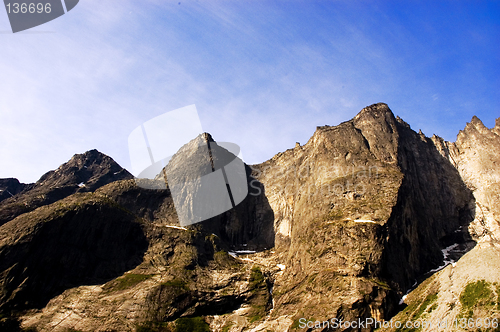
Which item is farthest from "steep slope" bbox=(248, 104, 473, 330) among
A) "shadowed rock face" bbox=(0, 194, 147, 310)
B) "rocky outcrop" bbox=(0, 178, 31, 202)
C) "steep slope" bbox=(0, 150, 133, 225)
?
"rocky outcrop" bbox=(0, 178, 31, 202)

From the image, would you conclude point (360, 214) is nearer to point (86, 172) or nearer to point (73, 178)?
point (73, 178)

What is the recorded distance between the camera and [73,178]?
15275 centimetres

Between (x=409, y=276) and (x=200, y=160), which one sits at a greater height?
(x=200, y=160)

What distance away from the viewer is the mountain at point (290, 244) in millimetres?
67125

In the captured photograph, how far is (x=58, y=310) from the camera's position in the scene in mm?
70938

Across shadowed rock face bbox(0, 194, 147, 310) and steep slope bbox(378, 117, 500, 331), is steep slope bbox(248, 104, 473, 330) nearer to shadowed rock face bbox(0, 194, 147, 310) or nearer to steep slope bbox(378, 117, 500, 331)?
steep slope bbox(378, 117, 500, 331)

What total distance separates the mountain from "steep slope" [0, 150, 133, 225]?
1.98 m

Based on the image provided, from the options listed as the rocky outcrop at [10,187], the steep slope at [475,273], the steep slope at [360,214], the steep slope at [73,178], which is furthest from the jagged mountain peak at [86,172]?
the steep slope at [475,273]

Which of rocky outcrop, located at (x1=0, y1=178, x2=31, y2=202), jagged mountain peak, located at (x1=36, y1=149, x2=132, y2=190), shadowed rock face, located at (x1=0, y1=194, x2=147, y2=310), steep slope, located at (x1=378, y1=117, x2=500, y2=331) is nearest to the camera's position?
steep slope, located at (x1=378, y1=117, x2=500, y2=331)

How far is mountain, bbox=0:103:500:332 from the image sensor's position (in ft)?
220

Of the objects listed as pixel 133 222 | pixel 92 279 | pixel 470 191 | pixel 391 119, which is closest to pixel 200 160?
pixel 133 222

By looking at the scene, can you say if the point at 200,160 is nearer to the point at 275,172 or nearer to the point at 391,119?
the point at 275,172

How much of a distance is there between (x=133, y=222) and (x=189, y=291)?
31.4 meters

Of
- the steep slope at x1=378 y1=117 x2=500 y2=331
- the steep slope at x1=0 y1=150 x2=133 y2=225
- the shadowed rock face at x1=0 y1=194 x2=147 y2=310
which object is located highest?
the steep slope at x1=0 y1=150 x2=133 y2=225
